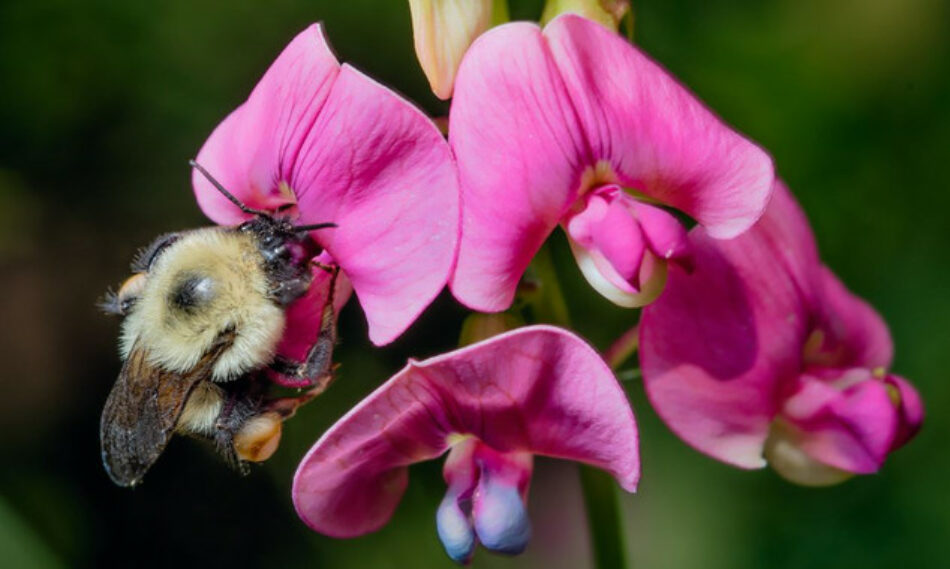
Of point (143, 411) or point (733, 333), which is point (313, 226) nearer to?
point (143, 411)

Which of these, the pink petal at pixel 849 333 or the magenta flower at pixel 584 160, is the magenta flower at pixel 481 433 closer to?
the magenta flower at pixel 584 160

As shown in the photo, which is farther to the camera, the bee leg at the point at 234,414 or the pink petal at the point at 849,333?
the pink petal at the point at 849,333

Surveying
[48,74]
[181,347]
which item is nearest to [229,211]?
[181,347]

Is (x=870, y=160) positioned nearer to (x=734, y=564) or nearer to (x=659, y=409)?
(x=734, y=564)

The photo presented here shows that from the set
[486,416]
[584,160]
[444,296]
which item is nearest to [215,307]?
[486,416]

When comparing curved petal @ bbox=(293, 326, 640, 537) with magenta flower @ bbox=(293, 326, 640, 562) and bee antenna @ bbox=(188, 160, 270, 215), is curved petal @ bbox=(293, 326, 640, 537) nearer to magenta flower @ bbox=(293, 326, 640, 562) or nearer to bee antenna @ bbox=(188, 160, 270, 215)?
magenta flower @ bbox=(293, 326, 640, 562)

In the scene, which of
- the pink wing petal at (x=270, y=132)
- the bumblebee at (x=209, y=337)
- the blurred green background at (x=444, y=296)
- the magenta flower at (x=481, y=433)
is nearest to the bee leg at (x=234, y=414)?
the bumblebee at (x=209, y=337)
